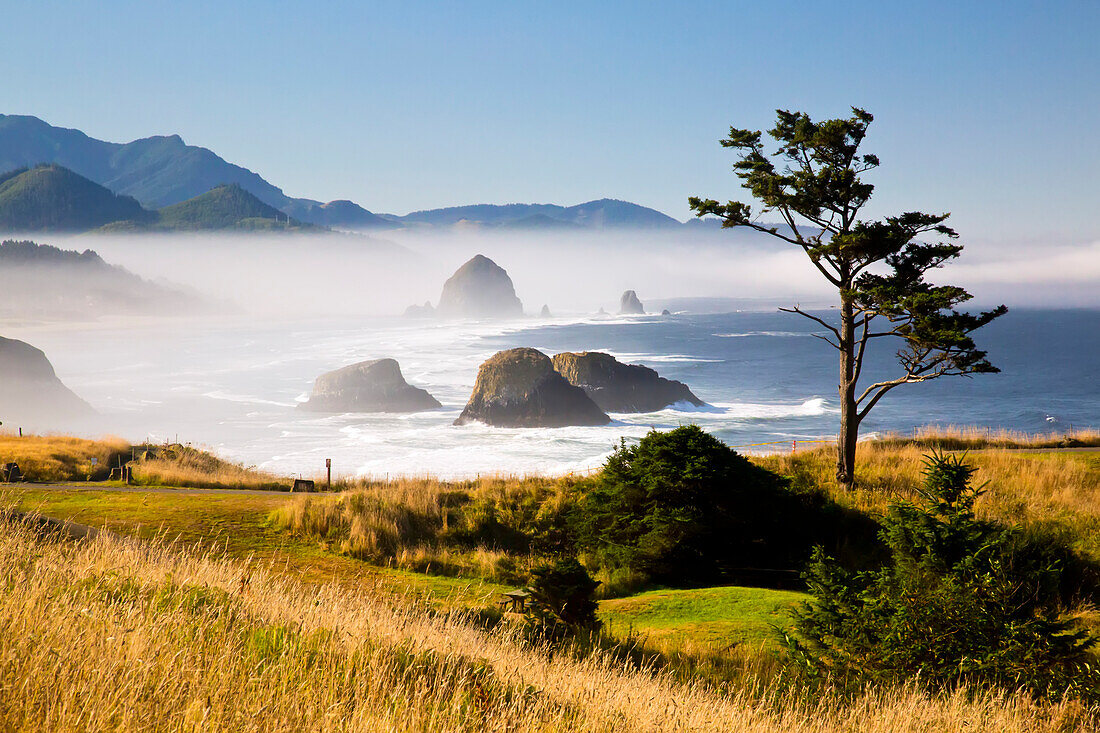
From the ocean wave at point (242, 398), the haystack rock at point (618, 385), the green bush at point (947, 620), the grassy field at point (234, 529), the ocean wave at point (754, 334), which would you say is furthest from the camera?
the ocean wave at point (754, 334)

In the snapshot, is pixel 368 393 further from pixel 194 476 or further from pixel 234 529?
pixel 234 529

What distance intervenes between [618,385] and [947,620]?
60.7 meters

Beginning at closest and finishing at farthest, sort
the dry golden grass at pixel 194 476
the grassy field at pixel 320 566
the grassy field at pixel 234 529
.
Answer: the grassy field at pixel 320 566, the grassy field at pixel 234 529, the dry golden grass at pixel 194 476

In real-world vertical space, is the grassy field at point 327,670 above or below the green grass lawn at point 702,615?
above

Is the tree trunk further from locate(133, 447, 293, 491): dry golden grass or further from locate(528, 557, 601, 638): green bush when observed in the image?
locate(133, 447, 293, 491): dry golden grass

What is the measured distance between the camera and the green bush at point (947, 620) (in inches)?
262

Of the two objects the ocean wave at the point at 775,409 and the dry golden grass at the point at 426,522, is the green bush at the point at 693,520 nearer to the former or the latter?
the dry golden grass at the point at 426,522

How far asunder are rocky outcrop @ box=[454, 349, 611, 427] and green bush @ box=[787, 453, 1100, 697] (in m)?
50.8

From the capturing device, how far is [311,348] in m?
138

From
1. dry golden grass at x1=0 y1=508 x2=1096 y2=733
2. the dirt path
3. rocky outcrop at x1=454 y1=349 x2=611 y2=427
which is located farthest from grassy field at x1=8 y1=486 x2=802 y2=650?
rocky outcrop at x1=454 y1=349 x2=611 y2=427

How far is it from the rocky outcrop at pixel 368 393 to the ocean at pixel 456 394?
2.39m

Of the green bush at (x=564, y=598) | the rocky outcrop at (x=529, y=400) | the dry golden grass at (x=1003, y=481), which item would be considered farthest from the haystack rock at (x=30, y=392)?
the green bush at (x=564, y=598)

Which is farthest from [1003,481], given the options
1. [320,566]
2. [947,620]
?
[320,566]

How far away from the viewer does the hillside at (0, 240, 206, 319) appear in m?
129
